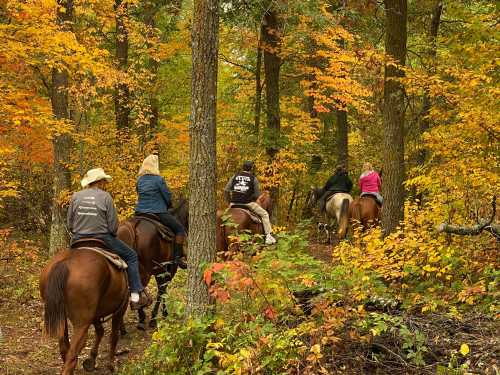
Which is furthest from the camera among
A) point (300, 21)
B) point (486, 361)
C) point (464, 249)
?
point (300, 21)

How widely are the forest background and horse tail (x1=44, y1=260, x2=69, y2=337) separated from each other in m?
3.33

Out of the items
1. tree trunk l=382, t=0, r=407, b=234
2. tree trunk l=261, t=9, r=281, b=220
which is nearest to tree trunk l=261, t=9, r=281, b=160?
tree trunk l=261, t=9, r=281, b=220

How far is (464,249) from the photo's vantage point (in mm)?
8516

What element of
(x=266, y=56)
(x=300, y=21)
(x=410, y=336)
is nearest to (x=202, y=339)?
(x=410, y=336)

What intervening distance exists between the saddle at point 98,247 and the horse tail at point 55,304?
0.74 m

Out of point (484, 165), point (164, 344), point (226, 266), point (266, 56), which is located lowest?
point (164, 344)

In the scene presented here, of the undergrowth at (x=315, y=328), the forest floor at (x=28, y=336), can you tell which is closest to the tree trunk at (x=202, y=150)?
the undergrowth at (x=315, y=328)

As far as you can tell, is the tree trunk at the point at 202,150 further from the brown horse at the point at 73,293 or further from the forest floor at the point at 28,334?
the forest floor at the point at 28,334

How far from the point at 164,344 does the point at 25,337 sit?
465 centimetres

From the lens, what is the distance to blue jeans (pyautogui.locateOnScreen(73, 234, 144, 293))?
317 inches

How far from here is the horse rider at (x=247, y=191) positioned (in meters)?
13.2

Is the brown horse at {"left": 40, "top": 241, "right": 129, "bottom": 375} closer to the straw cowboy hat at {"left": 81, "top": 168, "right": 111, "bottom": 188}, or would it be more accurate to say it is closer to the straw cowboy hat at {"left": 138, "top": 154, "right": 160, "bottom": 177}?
the straw cowboy hat at {"left": 81, "top": 168, "right": 111, "bottom": 188}

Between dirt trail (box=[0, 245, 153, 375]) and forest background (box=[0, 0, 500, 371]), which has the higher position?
forest background (box=[0, 0, 500, 371])

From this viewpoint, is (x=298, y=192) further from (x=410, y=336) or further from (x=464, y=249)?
(x=410, y=336)
